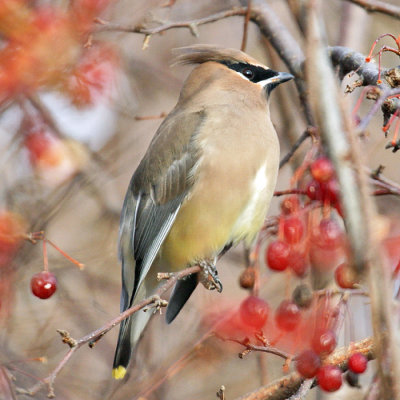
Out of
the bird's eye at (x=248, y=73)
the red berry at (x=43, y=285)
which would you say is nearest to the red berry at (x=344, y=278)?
the red berry at (x=43, y=285)

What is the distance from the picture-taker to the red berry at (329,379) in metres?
2.08

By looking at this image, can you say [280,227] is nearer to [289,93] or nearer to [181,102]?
[181,102]

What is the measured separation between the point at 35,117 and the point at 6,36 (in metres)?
0.58

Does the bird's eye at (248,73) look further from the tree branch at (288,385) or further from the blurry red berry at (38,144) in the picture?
the tree branch at (288,385)

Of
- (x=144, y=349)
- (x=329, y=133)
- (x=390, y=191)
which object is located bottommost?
(x=144, y=349)

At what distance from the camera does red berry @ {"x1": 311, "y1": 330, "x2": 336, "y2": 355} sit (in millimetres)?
2096

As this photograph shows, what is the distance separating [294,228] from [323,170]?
0.90 ft

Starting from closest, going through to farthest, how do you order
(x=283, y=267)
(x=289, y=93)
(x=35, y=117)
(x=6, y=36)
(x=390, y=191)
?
(x=390, y=191), (x=283, y=267), (x=6, y=36), (x=35, y=117), (x=289, y=93)

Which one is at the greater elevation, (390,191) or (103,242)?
(390,191)

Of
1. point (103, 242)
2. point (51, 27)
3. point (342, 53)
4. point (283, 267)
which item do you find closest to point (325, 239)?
point (283, 267)

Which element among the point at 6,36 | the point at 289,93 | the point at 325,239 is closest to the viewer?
the point at 325,239

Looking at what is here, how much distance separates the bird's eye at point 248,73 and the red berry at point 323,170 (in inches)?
52.0

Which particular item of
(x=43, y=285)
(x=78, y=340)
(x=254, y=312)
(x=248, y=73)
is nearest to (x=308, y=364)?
(x=254, y=312)

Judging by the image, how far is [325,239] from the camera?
86.4 inches
